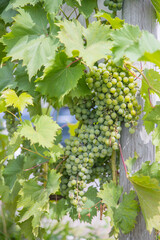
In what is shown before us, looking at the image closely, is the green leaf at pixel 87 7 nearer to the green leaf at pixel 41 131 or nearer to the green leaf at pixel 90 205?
the green leaf at pixel 41 131

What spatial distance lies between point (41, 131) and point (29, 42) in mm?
310

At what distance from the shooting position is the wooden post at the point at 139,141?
964 mm

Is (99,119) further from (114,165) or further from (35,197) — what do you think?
(35,197)

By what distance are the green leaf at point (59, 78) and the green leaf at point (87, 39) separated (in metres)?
0.05

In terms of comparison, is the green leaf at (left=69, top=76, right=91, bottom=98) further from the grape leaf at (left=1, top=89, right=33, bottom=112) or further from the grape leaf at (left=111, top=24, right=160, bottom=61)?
the grape leaf at (left=111, top=24, right=160, bottom=61)

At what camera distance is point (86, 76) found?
93 centimetres

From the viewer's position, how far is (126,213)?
0.90 m

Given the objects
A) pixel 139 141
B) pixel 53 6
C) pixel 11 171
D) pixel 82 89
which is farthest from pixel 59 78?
pixel 11 171

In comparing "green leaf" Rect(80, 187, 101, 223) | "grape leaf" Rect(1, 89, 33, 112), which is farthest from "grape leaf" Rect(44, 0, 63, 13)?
"green leaf" Rect(80, 187, 101, 223)

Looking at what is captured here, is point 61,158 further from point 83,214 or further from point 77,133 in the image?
point 83,214

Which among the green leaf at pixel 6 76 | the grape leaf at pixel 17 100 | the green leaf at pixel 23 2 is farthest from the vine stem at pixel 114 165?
the green leaf at pixel 23 2

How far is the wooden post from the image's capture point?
0.96 metres

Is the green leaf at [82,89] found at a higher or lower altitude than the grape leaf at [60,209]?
higher

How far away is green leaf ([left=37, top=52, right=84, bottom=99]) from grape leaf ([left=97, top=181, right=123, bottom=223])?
1.09 ft
